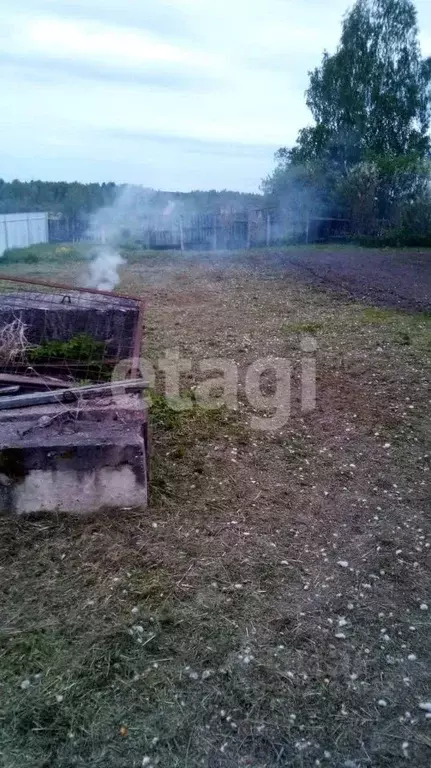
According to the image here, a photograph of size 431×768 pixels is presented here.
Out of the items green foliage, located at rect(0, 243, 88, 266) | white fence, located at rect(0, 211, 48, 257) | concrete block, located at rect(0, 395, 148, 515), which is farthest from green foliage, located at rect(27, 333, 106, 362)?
white fence, located at rect(0, 211, 48, 257)

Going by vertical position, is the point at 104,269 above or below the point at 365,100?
below

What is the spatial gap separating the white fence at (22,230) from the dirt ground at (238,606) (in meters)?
13.4

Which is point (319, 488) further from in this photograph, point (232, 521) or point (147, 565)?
point (147, 565)

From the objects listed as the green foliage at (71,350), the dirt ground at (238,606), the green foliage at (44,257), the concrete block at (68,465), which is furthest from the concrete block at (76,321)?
the green foliage at (44,257)

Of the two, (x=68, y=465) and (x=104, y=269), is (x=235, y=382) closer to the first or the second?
(x=68, y=465)

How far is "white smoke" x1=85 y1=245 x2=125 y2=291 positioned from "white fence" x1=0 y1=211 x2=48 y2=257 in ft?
8.79

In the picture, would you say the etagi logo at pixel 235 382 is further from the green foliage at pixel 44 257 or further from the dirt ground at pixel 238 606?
the green foliage at pixel 44 257

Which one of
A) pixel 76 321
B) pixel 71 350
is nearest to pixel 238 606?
pixel 71 350

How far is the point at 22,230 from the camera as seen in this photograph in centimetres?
1741

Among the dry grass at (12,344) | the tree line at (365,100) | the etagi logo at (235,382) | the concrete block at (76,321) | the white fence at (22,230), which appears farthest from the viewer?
the tree line at (365,100)

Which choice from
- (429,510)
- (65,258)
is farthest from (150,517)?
(65,258)

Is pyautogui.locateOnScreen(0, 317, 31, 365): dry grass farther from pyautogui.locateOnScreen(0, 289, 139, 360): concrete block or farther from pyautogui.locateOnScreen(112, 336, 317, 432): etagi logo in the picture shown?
pyautogui.locateOnScreen(112, 336, 317, 432): etagi logo

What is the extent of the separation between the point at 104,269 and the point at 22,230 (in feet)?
25.9

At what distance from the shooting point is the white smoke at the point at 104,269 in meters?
8.36
